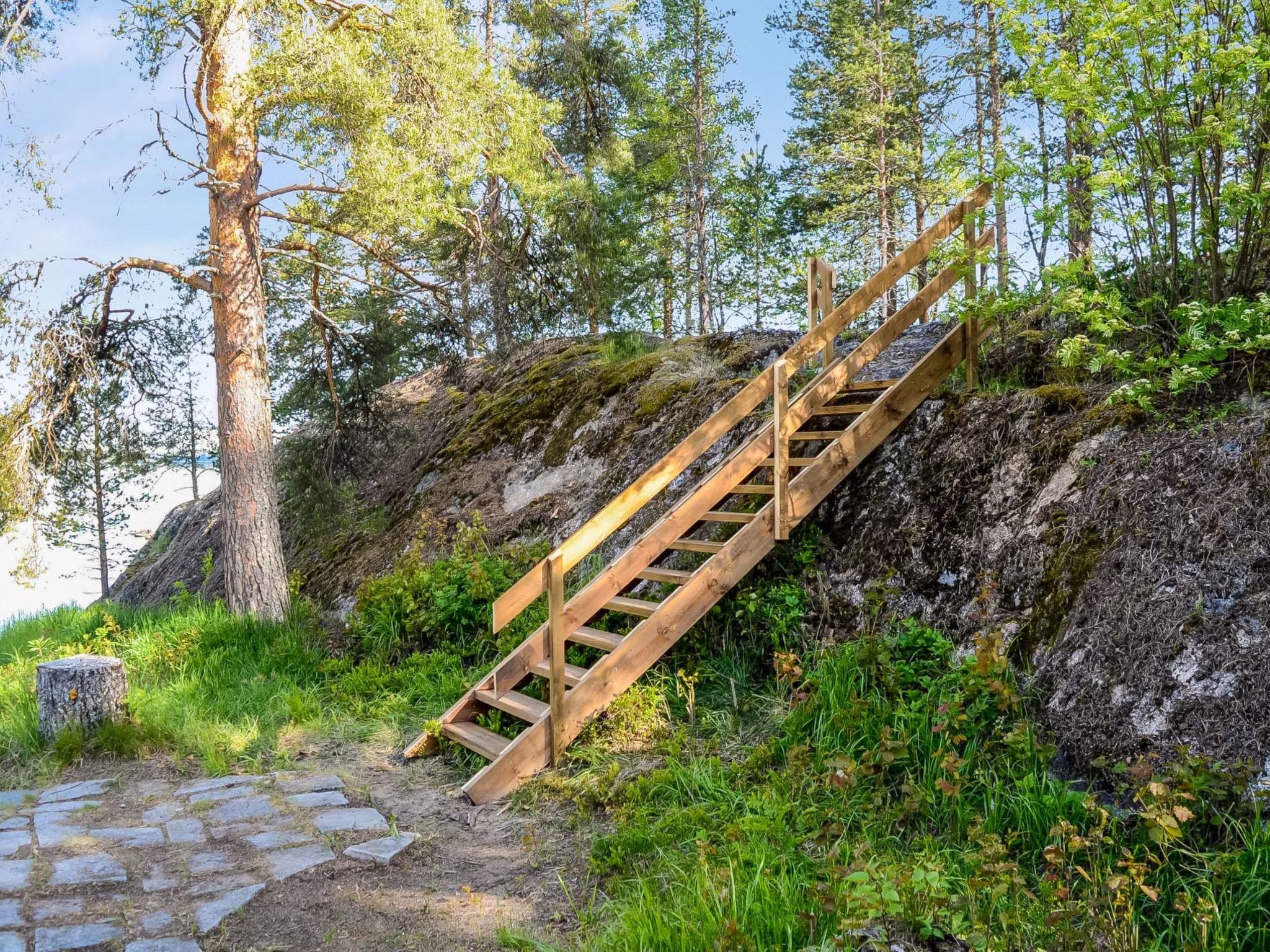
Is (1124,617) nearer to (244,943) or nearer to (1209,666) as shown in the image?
(1209,666)

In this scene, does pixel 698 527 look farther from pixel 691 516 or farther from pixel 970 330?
pixel 970 330

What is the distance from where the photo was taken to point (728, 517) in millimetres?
6191

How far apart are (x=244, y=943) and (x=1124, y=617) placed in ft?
13.6

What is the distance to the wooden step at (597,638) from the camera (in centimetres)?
544

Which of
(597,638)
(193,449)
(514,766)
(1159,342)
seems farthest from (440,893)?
(193,449)

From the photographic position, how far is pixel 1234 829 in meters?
3.19

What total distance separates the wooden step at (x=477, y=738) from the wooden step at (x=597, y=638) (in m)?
0.79

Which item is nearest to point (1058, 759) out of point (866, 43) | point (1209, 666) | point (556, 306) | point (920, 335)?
point (1209, 666)

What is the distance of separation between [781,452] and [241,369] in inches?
224

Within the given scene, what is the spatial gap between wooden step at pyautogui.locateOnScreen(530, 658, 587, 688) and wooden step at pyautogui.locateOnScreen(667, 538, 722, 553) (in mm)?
1008

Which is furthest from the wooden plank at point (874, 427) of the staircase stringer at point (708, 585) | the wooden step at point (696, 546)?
the wooden step at point (696, 546)

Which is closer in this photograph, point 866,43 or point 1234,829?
point 1234,829

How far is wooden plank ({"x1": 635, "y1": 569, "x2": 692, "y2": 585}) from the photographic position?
568 cm

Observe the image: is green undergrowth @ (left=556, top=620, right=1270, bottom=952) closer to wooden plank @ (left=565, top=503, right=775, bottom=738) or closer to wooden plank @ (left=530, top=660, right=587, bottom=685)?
wooden plank @ (left=565, top=503, right=775, bottom=738)
